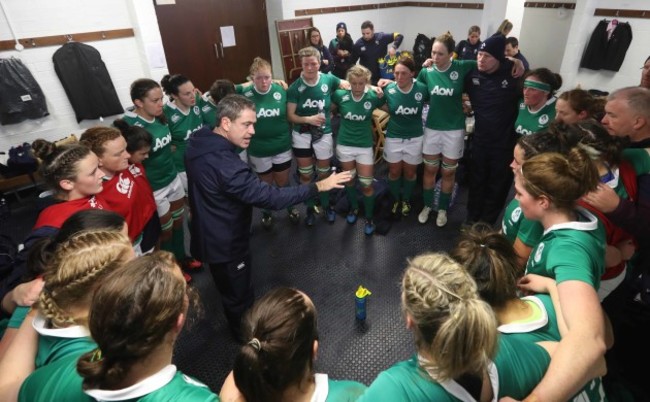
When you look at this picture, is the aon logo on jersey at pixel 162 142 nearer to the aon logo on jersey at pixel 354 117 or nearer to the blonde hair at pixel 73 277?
the aon logo on jersey at pixel 354 117

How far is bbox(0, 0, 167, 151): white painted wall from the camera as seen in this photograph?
3.90 m

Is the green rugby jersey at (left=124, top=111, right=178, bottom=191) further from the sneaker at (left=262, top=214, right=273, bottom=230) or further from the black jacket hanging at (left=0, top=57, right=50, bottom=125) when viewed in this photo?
the black jacket hanging at (left=0, top=57, right=50, bottom=125)

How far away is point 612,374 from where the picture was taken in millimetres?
1833

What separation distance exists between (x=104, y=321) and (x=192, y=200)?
1.24 m

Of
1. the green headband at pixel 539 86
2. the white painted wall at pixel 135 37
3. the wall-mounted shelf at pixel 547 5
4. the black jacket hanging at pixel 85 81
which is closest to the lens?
the green headband at pixel 539 86

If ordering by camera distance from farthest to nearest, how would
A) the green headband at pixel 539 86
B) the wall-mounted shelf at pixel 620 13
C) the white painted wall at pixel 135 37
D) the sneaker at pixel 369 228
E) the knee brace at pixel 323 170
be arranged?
the wall-mounted shelf at pixel 620 13 < the white painted wall at pixel 135 37 < the knee brace at pixel 323 170 < the sneaker at pixel 369 228 < the green headband at pixel 539 86

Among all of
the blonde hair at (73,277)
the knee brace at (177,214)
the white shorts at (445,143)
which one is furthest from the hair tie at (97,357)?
the white shorts at (445,143)

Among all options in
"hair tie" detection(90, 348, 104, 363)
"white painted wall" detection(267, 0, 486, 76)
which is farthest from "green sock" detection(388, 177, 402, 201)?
"white painted wall" detection(267, 0, 486, 76)

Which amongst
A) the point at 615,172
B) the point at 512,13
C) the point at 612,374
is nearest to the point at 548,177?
the point at 615,172

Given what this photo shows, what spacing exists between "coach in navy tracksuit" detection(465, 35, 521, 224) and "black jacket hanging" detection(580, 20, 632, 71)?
11.2 feet

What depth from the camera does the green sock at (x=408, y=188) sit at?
3.62 meters

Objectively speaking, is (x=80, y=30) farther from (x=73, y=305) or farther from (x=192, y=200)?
(x=73, y=305)

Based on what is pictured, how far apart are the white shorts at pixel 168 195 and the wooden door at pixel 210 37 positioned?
294 centimetres

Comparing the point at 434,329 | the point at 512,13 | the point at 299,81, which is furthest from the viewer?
the point at 512,13
